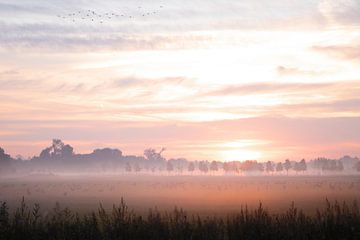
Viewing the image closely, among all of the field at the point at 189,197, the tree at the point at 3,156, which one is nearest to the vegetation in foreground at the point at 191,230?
the field at the point at 189,197

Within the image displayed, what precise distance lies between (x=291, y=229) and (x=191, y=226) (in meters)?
3.57

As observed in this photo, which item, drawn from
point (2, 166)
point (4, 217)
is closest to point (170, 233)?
point (4, 217)

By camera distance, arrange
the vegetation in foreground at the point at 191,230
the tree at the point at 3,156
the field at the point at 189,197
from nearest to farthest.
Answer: the vegetation in foreground at the point at 191,230 → the field at the point at 189,197 → the tree at the point at 3,156

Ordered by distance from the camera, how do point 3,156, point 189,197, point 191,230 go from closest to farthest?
point 191,230
point 189,197
point 3,156

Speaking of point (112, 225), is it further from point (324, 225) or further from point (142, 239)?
point (324, 225)

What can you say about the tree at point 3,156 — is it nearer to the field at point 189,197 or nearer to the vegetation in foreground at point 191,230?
the field at point 189,197

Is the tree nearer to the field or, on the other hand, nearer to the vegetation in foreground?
the field

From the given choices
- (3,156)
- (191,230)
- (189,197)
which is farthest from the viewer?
(3,156)

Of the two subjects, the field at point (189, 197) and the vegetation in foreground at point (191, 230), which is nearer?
the vegetation in foreground at point (191, 230)

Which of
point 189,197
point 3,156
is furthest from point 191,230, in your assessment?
point 3,156

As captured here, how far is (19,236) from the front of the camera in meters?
17.1

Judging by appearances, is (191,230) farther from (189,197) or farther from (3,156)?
(3,156)

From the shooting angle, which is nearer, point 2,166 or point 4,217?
point 4,217

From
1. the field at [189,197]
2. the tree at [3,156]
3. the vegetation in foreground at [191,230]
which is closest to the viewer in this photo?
the vegetation in foreground at [191,230]
